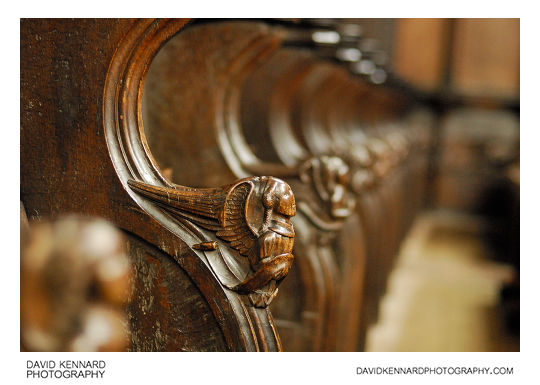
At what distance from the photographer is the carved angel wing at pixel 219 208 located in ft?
2.55

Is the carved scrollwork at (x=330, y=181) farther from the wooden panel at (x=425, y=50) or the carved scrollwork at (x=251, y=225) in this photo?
the wooden panel at (x=425, y=50)

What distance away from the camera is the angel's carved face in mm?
764

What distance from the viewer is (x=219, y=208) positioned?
0.79m

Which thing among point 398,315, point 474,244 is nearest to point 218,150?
point 398,315

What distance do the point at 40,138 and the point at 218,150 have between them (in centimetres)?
65

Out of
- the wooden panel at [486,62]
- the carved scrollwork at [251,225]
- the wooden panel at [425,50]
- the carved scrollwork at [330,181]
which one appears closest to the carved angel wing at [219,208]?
the carved scrollwork at [251,225]

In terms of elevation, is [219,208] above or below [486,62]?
below

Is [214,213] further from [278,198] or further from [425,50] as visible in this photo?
[425,50]

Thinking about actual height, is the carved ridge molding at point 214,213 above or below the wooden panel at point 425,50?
below

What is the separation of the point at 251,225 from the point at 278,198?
0.04 meters

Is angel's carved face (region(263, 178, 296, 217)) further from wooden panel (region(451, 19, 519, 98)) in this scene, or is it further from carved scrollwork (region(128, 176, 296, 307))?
wooden panel (region(451, 19, 519, 98))

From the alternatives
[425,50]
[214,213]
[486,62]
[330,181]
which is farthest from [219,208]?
[486,62]

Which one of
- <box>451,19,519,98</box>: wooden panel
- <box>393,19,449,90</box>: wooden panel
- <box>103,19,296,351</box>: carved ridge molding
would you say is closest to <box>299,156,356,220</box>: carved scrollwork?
<box>103,19,296,351</box>: carved ridge molding

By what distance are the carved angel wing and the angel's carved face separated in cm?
2
